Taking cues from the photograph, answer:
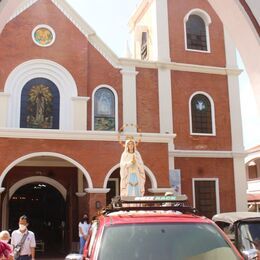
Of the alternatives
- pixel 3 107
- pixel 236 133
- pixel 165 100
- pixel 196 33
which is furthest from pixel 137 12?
pixel 3 107

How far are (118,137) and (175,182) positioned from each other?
15.1ft

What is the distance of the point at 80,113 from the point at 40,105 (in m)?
1.82

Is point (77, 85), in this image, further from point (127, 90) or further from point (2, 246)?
point (2, 246)

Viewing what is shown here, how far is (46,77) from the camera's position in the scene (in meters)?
20.8

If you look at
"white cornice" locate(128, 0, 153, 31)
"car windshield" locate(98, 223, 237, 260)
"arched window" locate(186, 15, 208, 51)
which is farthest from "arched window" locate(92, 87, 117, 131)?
"car windshield" locate(98, 223, 237, 260)

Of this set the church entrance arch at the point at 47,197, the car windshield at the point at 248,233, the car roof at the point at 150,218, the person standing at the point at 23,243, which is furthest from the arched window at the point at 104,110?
the car roof at the point at 150,218

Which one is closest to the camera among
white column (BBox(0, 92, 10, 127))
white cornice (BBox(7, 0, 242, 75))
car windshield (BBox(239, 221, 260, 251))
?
car windshield (BBox(239, 221, 260, 251))

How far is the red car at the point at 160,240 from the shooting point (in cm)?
460

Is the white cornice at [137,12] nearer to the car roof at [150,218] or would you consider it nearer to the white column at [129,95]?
the white column at [129,95]

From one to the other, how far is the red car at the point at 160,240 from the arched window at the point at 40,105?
51.0 ft

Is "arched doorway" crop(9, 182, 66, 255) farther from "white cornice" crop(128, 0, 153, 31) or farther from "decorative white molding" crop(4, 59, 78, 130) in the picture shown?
Answer: "white cornice" crop(128, 0, 153, 31)

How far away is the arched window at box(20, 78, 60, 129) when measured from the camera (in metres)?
20.1

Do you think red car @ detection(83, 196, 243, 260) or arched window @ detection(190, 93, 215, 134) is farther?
arched window @ detection(190, 93, 215, 134)

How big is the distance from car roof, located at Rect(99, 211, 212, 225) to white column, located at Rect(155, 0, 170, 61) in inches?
705
